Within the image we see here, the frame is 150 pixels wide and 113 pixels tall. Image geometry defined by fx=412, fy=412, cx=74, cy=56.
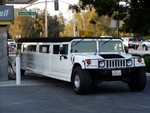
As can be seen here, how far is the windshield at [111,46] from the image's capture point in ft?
45.3

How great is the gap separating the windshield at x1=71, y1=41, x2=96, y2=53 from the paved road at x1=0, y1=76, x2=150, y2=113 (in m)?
1.33

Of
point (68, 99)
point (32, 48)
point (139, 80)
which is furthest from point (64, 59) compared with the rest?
point (32, 48)

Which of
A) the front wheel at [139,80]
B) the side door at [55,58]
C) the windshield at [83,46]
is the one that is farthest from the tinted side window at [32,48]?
the front wheel at [139,80]

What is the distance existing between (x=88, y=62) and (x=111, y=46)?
2267 millimetres

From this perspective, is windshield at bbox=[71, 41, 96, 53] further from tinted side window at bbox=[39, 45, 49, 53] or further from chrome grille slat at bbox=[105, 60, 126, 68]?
tinted side window at bbox=[39, 45, 49, 53]

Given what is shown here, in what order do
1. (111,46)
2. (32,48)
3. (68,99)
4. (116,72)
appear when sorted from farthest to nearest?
(32,48) → (111,46) → (116,72) → (68,99)

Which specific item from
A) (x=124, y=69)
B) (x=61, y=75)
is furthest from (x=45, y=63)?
(x=124, y=69)

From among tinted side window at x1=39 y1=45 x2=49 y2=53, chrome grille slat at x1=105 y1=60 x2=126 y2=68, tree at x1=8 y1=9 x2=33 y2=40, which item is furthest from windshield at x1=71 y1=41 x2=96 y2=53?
tree at x1=8 y1=9 x2=33 y2=40

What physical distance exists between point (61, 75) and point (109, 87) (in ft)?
5.66

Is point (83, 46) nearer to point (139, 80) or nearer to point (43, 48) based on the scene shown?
point (139, 80)

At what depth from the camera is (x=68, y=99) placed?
37.3 feet

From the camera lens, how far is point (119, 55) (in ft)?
42.3

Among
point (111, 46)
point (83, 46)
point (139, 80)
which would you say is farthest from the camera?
point (111, 46)

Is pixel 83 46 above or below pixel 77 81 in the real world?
above
